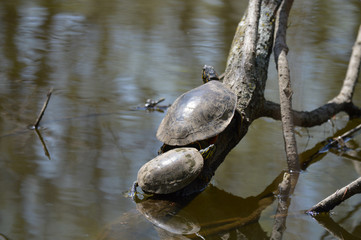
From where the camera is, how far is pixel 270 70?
537 centimetres

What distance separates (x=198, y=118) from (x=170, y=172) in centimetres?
46

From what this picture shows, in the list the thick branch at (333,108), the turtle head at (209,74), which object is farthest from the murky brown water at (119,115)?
the turtle head at (209,74)

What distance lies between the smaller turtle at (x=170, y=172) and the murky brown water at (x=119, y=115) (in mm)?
206

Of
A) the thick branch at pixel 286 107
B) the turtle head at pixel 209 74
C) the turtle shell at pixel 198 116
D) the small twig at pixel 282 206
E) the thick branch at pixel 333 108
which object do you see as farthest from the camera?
the thick branch at pixel 333 108

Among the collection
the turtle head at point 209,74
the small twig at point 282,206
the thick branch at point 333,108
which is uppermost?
the turtle head at point 209,74

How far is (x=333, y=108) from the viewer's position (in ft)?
13.4

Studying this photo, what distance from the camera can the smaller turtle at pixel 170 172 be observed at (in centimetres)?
260

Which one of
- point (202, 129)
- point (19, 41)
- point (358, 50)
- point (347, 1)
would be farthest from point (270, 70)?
point (347, 1)

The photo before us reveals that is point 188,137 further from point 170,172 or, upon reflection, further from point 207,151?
point 170,172

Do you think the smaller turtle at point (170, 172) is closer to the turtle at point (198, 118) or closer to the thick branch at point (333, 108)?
the turtle at point (198, 118)

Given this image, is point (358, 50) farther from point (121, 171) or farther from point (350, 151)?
point (121, 171)

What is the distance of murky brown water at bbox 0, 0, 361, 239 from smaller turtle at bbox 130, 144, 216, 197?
0.21m

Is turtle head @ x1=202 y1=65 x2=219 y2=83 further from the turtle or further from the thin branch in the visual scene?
the thin branch

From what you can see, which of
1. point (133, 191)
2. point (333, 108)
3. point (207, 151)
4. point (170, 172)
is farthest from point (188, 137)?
point (333, 108)
